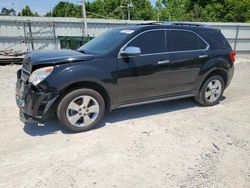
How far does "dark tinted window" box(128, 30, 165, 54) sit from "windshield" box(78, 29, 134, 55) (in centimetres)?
23

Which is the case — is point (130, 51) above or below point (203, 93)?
above

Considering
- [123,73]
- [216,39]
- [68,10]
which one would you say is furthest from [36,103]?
[68,10]

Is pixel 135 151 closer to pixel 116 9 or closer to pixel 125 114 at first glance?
pixel 125 114

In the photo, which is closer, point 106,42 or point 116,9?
point 106,42

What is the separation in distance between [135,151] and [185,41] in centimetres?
267

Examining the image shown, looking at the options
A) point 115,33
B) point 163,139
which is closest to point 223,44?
point 115,33

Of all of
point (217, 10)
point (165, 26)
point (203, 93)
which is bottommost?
point (203, 93)

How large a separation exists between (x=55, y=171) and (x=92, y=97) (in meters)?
1.45

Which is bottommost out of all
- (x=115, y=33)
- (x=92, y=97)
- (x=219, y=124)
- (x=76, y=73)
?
(x=219, y=124)

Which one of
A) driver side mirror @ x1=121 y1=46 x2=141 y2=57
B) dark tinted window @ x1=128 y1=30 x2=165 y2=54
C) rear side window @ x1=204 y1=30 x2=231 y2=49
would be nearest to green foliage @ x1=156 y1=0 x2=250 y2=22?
rear side window @ x1=204 y1=30 x2=231 y2=49

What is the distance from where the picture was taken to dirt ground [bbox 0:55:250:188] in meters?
2.95

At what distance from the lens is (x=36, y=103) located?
3768 millimetres

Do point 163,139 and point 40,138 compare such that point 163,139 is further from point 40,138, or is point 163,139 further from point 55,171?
point 40,138

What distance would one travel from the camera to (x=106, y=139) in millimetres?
3938
